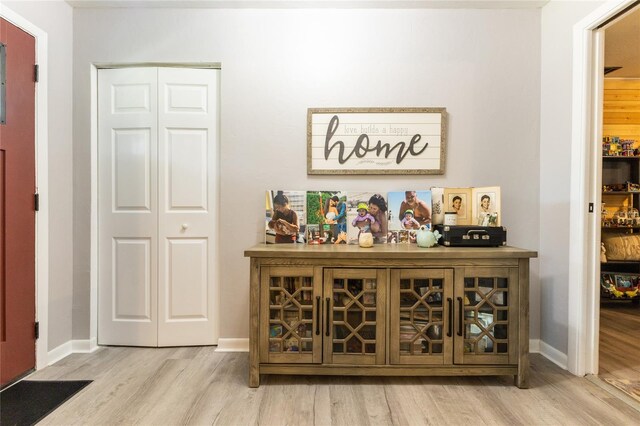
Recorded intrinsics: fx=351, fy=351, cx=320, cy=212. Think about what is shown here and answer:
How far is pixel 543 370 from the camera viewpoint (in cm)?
229

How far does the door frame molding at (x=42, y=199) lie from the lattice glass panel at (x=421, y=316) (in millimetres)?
2320

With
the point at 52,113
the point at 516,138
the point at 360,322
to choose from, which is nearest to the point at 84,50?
the point at 52,113

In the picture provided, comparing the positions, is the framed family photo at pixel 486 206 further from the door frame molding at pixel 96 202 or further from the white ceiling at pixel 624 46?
the door frame molding at pixel 96 202

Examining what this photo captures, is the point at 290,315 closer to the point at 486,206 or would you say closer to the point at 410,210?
the point at 410,210

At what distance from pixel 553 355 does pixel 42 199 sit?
3618 millimetres

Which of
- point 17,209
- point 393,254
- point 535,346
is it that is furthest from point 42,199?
point 535,346

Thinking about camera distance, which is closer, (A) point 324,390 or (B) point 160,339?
(A) point 324,390

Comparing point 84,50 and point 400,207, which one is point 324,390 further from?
point 84,50

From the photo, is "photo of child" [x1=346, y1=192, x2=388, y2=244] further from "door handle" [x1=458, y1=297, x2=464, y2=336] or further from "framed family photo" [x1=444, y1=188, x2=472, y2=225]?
"door handle" [x1=458, y1=297, x2=464, y2=336]

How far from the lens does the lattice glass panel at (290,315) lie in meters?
2.06

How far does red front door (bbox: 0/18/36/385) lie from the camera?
2.07 m

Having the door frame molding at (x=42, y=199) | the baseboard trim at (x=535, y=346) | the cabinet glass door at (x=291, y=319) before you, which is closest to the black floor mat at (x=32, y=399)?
the door frame molding at (x=42, y=199)

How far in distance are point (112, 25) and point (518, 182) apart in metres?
3.22

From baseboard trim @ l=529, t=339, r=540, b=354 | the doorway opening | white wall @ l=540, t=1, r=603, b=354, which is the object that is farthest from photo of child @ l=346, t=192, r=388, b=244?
the doorway opening
